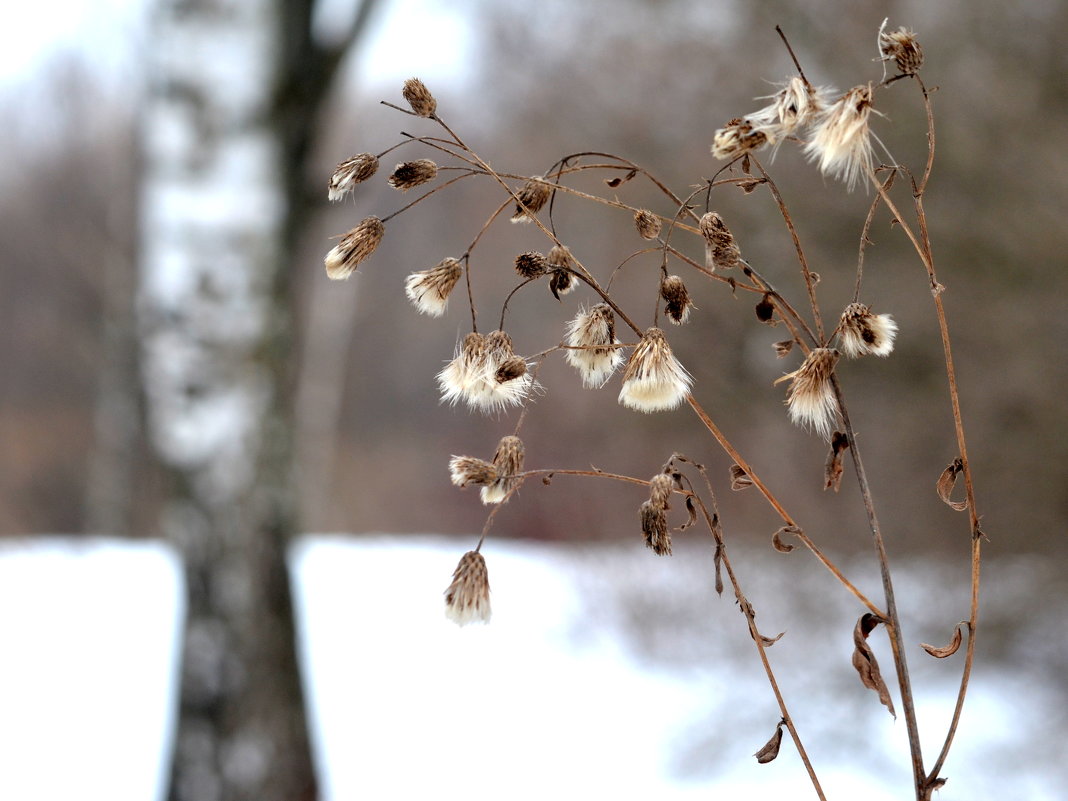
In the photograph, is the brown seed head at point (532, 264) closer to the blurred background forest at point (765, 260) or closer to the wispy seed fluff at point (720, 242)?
the wispy seed fluff at point (720, 242)

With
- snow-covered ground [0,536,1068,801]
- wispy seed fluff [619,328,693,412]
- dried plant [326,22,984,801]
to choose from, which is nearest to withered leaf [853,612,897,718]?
dried plant [326,22,984,801]

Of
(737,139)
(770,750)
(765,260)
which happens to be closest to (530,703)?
(765,260)

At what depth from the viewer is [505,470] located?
2.46ft

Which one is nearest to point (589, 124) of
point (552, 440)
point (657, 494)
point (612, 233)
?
point (612, 233)

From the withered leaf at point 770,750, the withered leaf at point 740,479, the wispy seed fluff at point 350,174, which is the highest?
Answer: the wispy seed fluff at point 350,174

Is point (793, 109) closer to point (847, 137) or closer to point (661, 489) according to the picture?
point (847, 137)

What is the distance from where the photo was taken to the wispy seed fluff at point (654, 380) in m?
0.73

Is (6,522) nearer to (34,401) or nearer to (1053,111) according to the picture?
(34,401)

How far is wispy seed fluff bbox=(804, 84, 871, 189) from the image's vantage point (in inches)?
24.7

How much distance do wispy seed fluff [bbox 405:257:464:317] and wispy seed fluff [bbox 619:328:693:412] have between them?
146 mm

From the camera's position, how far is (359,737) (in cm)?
408

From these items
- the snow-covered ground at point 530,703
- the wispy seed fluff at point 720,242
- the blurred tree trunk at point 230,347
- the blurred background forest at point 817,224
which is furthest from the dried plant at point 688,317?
the snow-covered ground at point 530,703

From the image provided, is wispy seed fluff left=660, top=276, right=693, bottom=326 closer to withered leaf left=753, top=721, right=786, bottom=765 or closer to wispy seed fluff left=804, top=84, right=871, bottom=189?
wispy seed fluff left=804, top=84, right=871, bottom=189

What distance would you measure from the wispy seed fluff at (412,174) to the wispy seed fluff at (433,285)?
63mm
